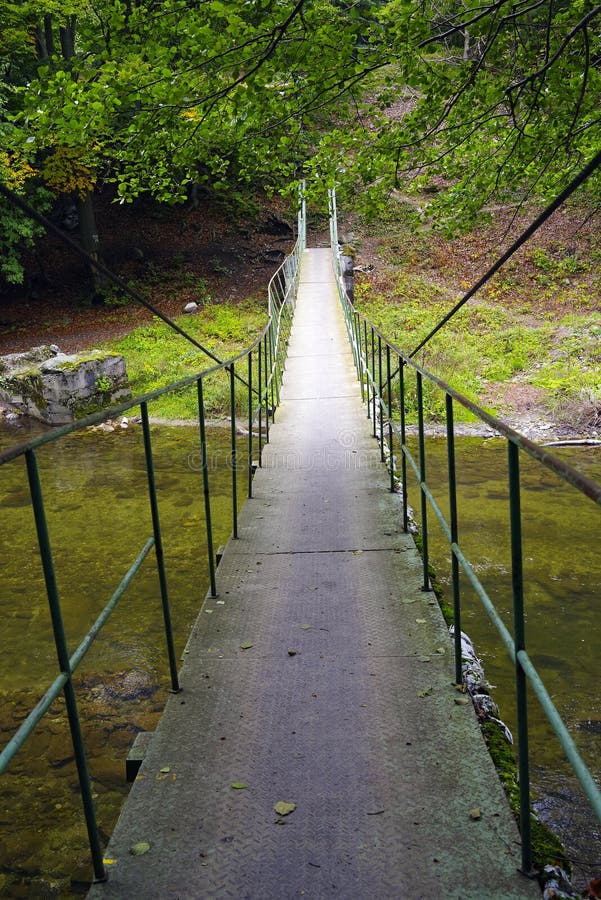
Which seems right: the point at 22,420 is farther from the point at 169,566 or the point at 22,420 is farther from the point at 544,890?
the point at 544,890

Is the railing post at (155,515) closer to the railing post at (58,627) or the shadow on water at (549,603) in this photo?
the railing post at (58,627)

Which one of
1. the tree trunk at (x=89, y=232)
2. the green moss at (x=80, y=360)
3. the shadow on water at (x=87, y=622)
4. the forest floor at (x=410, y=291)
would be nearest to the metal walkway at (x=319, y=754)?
the shadow on water at (x=87, y=622)

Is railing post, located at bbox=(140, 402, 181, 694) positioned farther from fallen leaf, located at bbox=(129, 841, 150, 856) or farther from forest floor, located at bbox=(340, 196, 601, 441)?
forest floor, located at bbox=(340, 196, 601, 441)

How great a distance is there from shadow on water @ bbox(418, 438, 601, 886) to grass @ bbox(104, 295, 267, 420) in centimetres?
509

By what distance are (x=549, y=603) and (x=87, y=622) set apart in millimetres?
3746

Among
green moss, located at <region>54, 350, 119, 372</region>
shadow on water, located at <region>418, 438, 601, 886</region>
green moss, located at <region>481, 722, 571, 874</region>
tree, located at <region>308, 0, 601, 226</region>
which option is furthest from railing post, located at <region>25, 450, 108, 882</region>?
green moss, located at <region>54, 350, 119, 372</region>

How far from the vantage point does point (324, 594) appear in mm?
3812

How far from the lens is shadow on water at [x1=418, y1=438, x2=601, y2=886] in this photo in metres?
→ 3.57

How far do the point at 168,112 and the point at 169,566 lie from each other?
3909 millimetres

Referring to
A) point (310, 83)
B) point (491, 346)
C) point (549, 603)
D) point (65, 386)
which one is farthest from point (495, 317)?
point (310, 83)

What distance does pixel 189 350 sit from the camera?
14.8 meters

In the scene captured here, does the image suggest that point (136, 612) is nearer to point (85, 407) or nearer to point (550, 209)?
point (550, 209)

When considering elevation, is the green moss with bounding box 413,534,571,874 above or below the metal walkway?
below

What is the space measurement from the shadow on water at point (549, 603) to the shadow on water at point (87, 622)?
2.28 metres
